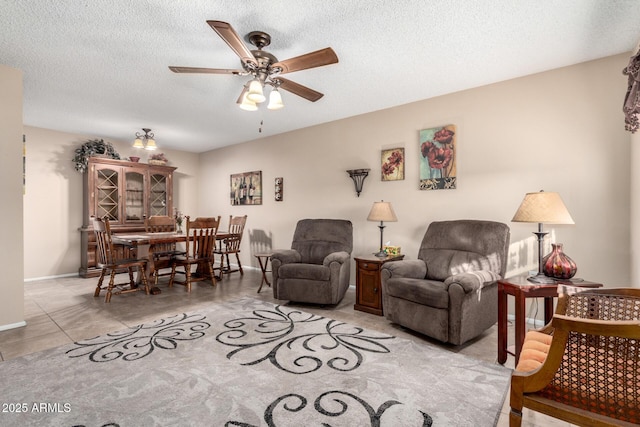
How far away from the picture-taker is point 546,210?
2.21 meters

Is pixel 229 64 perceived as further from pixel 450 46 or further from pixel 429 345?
pixel 429 345

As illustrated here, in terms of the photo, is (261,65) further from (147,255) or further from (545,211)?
(147,255)

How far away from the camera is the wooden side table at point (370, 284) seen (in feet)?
10.9

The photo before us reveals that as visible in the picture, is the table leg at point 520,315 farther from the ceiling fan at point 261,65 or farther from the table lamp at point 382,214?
the ceiling fan at point 261,65

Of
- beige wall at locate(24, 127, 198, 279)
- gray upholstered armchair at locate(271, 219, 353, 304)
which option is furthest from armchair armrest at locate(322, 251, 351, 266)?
beige wall at locate(24, 127, 198, 279)

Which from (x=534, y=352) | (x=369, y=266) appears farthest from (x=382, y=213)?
(x=534, y=352)

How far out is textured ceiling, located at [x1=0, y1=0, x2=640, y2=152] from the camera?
2.12m

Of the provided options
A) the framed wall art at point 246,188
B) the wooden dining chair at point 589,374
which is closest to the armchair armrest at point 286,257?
the framed wall art at point 246,188

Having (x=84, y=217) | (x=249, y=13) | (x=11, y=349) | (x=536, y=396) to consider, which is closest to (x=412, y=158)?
(x=249, y=13)

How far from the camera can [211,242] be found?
4562mm

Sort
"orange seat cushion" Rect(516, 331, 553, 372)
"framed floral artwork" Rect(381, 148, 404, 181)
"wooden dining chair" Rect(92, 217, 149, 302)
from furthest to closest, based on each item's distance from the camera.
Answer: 1. "framed floral artwork" Rect(381, 148, 404, 181)
2. "wooden dining chair" Rect(92, 217, 149, 302)
3. "orange seat cushion" Rect(516, 331, 553, 372)

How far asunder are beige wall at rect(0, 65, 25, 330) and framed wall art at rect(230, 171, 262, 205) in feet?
11.0

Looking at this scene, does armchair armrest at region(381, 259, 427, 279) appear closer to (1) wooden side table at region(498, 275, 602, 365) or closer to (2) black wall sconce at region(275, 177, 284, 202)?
(1) wooden side table at region(498, 275, 602, 365)

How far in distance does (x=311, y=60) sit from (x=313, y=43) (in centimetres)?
44
